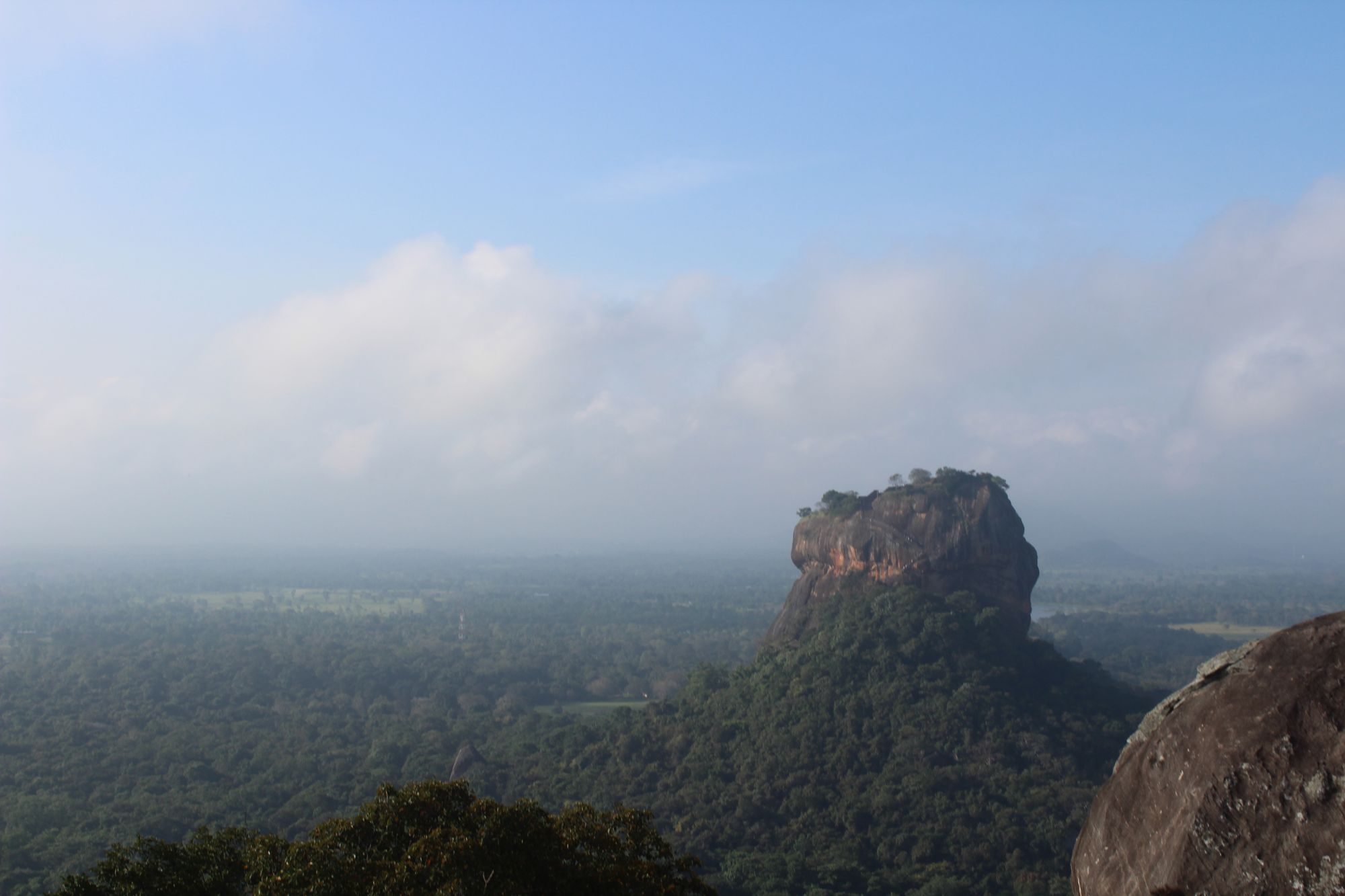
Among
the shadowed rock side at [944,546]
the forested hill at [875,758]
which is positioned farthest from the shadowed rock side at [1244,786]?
the shadowed rock side at [944,546]

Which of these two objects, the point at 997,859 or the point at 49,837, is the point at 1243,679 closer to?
the point at 997,859

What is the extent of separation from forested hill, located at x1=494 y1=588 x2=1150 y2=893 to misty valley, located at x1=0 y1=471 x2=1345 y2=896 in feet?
0.39

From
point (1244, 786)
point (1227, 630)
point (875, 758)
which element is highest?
point (1244, 786)

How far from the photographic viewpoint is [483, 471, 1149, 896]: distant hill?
30.0 m


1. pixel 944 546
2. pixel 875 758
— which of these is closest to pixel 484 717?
pixel 875 758

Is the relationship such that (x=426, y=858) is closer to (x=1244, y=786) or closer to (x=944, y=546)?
(x=1244, y=786)

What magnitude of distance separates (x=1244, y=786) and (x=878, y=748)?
33489 millimetres

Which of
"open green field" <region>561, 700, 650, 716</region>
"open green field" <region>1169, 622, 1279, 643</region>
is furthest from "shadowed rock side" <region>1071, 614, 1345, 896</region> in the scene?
"open green field" <region>1169, 622, 1279, 643</region>

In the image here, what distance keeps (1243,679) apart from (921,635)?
37.3 m

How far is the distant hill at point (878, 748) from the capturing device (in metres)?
30.0

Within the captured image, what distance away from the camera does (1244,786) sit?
20.3ft

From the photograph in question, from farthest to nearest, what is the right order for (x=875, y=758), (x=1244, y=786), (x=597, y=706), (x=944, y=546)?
1. (x=597, y=706)
2. (x=944, y=546)
3. (x=875, y=758)
4. (x=1244, y=786)

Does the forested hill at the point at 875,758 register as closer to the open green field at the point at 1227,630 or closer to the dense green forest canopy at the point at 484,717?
the dense green forest canopy at the point at 484,717

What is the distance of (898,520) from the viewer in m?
46.5
